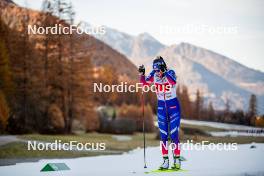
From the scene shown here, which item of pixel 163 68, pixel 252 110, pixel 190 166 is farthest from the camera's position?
pixel 252 110

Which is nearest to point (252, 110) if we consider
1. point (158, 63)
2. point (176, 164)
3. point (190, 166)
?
point (190, 166)

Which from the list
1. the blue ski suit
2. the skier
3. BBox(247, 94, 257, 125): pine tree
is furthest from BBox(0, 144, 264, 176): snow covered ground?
BBox(247, 94, 257, 125): pine tree

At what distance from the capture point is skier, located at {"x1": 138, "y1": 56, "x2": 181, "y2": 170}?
7422 mm

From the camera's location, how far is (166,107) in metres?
7.44

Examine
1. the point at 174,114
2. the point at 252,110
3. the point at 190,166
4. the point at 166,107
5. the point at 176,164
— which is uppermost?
the point at 166,107

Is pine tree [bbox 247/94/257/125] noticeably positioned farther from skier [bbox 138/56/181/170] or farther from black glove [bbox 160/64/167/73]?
black glove [bbox 160/64/167/73]

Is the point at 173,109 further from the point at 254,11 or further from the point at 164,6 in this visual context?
the point at 164,6

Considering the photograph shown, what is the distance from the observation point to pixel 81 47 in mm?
31375

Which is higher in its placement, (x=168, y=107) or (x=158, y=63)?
(x=158, y=63)

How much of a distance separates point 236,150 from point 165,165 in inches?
128

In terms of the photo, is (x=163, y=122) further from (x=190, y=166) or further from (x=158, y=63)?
(x=190, y=166)

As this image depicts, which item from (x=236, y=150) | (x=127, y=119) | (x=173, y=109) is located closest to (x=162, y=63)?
(x=173, y=109)

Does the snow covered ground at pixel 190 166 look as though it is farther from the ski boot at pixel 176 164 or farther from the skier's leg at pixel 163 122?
the skier's leg at pixel 163 122

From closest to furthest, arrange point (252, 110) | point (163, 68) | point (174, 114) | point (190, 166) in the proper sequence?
point (174, 114) < point (163, 68) < point (190, 166) < point (252, 110)
